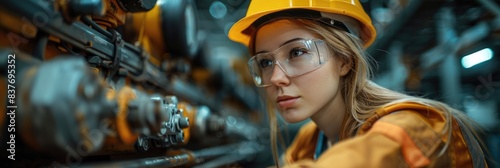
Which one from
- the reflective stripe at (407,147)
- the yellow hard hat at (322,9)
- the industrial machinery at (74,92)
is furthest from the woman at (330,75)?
the industrial machinery at (74,92)

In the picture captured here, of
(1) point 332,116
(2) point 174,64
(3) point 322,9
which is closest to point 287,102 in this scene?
(1) point 332,116

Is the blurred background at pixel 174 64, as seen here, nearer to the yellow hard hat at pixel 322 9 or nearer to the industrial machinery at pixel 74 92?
the industrial machinery at pixel 74 92

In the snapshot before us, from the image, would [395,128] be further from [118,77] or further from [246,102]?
[246,102]

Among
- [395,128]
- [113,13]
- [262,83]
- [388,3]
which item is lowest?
[395,128]

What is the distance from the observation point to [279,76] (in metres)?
1.33

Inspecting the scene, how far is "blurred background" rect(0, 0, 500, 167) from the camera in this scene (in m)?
0.76

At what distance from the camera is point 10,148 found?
0.80 metres

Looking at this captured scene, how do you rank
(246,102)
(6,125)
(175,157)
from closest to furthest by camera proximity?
(6,125) < (175,157) < (246,102)

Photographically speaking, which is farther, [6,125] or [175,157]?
[175,157]

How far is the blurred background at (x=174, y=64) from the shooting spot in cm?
76

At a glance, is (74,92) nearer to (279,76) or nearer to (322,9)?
(279,76)

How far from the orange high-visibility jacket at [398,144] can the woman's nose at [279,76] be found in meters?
0.31

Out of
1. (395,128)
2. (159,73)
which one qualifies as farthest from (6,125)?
(159,73)

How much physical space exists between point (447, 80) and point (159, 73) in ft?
9.04
